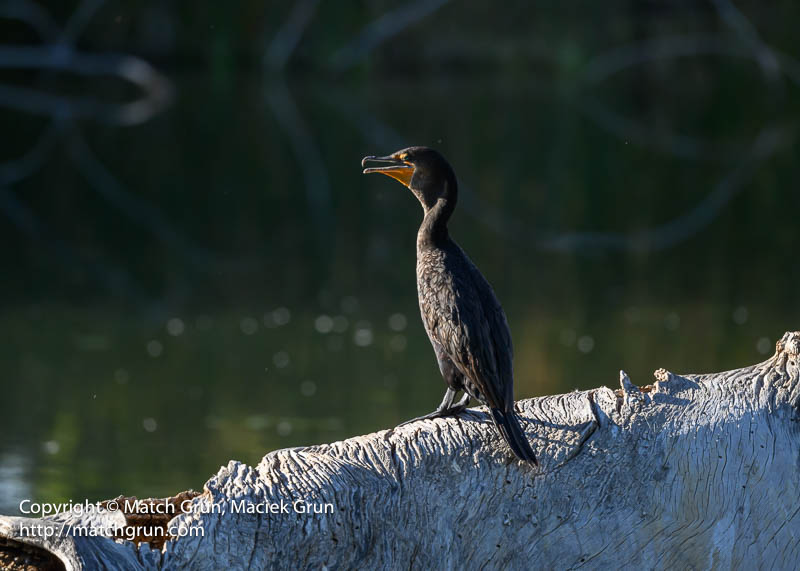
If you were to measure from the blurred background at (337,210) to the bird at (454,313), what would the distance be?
2.65 metres

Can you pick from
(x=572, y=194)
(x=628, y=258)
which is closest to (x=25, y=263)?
Answer: (x=628, y=258)

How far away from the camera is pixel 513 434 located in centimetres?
282

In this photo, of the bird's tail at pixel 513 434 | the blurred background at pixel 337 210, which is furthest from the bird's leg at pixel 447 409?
the blurred background at pixel 337 210

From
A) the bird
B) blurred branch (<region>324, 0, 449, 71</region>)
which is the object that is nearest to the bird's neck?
the bird

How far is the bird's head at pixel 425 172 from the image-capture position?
3.38 m

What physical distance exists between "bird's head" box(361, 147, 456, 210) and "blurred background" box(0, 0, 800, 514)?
2.65m

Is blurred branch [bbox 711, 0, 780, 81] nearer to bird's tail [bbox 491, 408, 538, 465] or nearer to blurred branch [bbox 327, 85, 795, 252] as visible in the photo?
blurred branch [bbox 327, 85, 795, 252]

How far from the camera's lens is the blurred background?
6816 mm

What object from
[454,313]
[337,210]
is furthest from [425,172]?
[337,210]

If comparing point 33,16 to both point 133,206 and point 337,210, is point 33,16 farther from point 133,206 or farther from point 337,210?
point 337,210

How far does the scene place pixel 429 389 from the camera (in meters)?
6.86

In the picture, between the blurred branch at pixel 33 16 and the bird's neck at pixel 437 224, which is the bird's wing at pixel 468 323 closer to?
the bird's neck at pixel 437 224

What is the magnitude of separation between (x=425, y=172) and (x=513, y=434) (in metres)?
0.92

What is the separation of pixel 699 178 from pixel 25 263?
774 centimetres
